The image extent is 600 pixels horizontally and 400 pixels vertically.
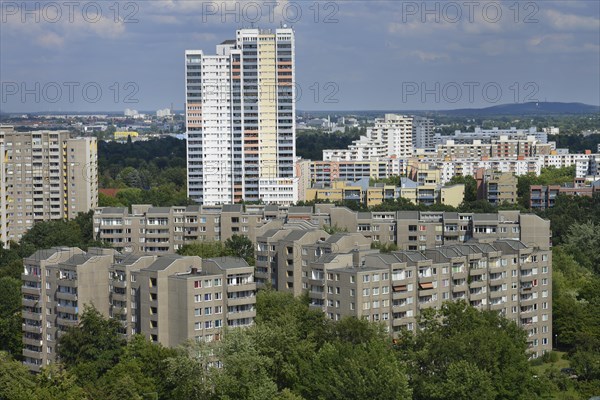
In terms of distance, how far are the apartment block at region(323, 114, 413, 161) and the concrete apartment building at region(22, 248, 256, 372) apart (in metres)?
33.6

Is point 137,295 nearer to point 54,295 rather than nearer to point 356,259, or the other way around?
point 54,295

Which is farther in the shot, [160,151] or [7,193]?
[160,151]

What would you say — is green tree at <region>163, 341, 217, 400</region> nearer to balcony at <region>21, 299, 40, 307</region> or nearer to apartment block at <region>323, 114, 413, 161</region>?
balcony at <region>21, 299, 40, 307</region>

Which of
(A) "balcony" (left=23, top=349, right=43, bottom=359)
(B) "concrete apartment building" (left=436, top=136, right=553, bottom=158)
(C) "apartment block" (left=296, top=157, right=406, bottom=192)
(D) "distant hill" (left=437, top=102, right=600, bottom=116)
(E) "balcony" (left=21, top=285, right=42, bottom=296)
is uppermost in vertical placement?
(D) "distant hill" (left=437, top=102, right=600, bottom=116)

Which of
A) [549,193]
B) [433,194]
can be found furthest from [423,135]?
[549,193]

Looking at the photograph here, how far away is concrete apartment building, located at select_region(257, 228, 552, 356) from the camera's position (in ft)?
59.3

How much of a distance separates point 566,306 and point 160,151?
A: 45.3 m

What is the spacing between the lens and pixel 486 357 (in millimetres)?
15523

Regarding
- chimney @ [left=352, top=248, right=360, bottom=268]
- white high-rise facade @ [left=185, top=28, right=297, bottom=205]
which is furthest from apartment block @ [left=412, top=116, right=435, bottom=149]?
chimney @ [left=352, top=248, right=360, bottom=268]

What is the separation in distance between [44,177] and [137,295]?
55.5 feet

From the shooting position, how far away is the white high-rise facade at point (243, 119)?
37.3 meters

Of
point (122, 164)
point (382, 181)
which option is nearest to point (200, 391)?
point (382, 181)

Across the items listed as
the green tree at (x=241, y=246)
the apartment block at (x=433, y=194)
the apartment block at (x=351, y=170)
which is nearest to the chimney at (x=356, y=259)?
the green tree at (x=241, y=246)

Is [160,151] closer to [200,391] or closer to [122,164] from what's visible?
[122,164]
